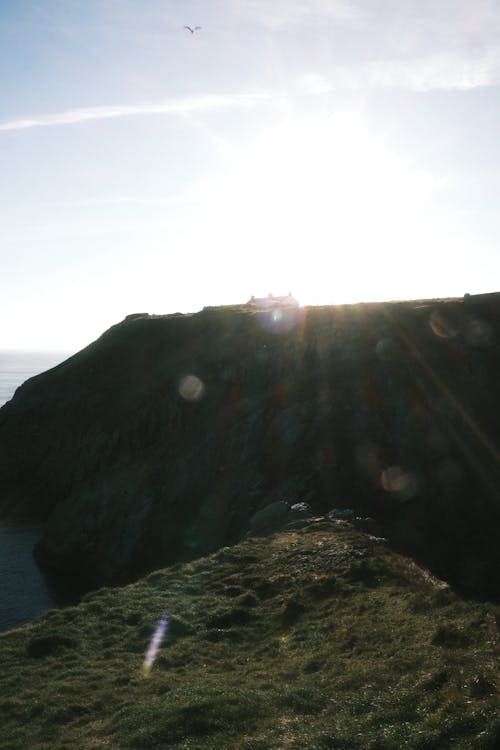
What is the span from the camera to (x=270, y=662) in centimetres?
1975

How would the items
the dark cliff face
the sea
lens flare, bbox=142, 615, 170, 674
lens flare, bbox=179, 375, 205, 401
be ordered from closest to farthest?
lens flare, bbox=142, 615, 170, 674 → the dark cliff face → the sea → lens flare, bbox=179, 375, 205, 401

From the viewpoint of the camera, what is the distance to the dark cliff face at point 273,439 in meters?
41.8

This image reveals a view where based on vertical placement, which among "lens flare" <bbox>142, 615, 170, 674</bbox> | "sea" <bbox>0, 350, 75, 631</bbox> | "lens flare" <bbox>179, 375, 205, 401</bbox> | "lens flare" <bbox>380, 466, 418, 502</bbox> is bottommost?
"sea" <bbox>0, 350, 75, 631</bbox>

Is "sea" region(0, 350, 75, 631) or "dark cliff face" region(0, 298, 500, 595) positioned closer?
"dark cliff face" region(0, 298, 500, 595)

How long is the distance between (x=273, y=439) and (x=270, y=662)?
112 feet

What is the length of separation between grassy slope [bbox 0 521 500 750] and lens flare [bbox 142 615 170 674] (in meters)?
0.27

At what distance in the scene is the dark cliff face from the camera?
41.8 meters

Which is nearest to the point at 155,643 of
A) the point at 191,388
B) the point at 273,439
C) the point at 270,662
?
the point at 270,662

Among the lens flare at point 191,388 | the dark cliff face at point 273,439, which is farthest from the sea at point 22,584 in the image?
the lens flare at point 191,388

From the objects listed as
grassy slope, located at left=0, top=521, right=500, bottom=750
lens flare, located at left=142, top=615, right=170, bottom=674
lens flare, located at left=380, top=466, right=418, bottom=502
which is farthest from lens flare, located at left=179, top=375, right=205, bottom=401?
lens flare, located at left=142, top=615, right=170, bottom=674

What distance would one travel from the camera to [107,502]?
63.3 metres

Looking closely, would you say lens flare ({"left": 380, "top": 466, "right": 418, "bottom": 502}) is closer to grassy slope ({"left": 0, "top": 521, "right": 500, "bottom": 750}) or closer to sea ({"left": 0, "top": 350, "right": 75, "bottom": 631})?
grassy slope ({"left": 0, "top": 521, "right": 500, "bottom": 750})

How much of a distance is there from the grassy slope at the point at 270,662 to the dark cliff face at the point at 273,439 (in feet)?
28.2

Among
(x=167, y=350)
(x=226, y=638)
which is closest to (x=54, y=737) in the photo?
(x=226, y=638)
